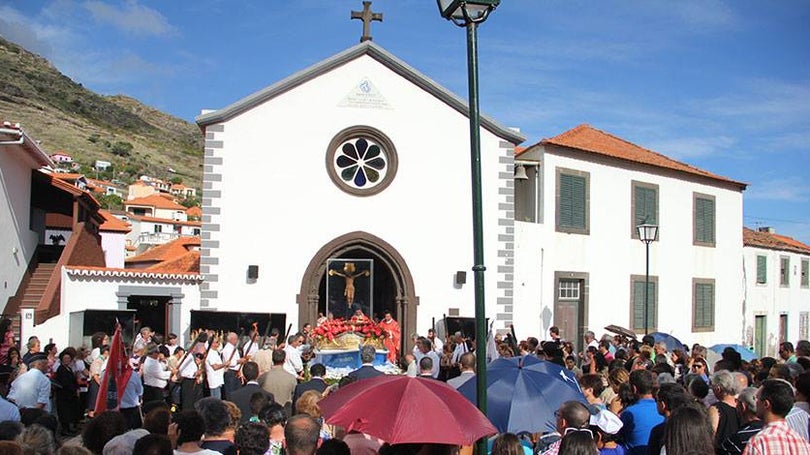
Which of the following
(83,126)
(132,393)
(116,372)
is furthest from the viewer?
(83,126)

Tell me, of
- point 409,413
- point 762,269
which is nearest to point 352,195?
point 409,413

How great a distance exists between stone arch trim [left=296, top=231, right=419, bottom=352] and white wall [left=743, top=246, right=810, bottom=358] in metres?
15.0

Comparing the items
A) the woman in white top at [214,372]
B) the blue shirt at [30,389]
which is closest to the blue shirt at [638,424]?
the blue shirt at [30,389]

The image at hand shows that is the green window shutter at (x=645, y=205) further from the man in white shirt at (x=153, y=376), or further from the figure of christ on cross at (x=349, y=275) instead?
the man in white shirt at (x=153, y=376)

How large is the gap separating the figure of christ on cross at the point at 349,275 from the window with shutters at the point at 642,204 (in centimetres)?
871

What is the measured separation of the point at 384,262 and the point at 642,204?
8924 millimetres

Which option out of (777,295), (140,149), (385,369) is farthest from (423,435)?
(140,149)

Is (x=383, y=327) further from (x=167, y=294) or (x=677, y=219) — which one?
(x=677, y=219)

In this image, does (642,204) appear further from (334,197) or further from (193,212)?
(193,212)

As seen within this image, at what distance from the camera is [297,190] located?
19109 millimetres

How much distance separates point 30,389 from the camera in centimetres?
983

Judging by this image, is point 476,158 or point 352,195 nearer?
point 476,158

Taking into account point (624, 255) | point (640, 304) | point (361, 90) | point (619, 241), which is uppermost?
point (361, 90)

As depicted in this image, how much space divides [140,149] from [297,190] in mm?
120441
